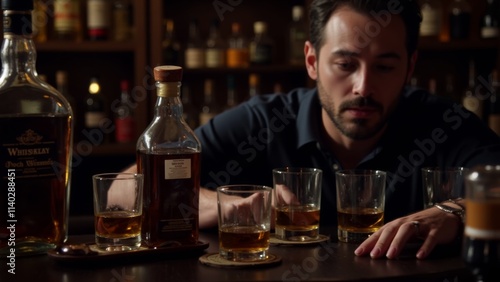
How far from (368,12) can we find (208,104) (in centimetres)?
151

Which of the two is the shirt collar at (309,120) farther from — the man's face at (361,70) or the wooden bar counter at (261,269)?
the wooden bar counter at (261,269)

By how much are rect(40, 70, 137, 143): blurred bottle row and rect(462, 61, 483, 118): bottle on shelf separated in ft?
4.77

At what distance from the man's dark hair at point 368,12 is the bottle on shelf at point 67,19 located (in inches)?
53.1

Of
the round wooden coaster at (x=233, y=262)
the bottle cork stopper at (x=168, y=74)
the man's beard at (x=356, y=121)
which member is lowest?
the round wooden coaster at (x=233, y=262)

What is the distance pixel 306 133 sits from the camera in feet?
6.52

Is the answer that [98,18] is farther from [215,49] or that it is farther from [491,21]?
[491,21]

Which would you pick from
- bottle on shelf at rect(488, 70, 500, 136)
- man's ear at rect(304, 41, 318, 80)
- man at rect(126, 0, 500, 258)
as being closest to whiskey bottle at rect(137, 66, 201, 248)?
man at rect(126, 0, 500, 258)

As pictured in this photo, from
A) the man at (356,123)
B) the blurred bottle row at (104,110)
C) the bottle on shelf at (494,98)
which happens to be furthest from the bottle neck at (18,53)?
the bottle on shelf at (494,98)

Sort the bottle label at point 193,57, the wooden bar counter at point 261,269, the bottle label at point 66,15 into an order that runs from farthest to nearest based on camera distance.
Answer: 1. the bottle label at point 193,57
2. the bottle label at point 66,15
3. the wooden bar counter at point 261,269

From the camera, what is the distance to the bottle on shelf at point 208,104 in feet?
10.6

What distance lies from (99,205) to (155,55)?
77.9 inches

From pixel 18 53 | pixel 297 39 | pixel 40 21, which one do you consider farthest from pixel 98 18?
pixel 18 53

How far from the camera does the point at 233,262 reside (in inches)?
44.3

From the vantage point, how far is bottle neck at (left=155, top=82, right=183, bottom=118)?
121cm
